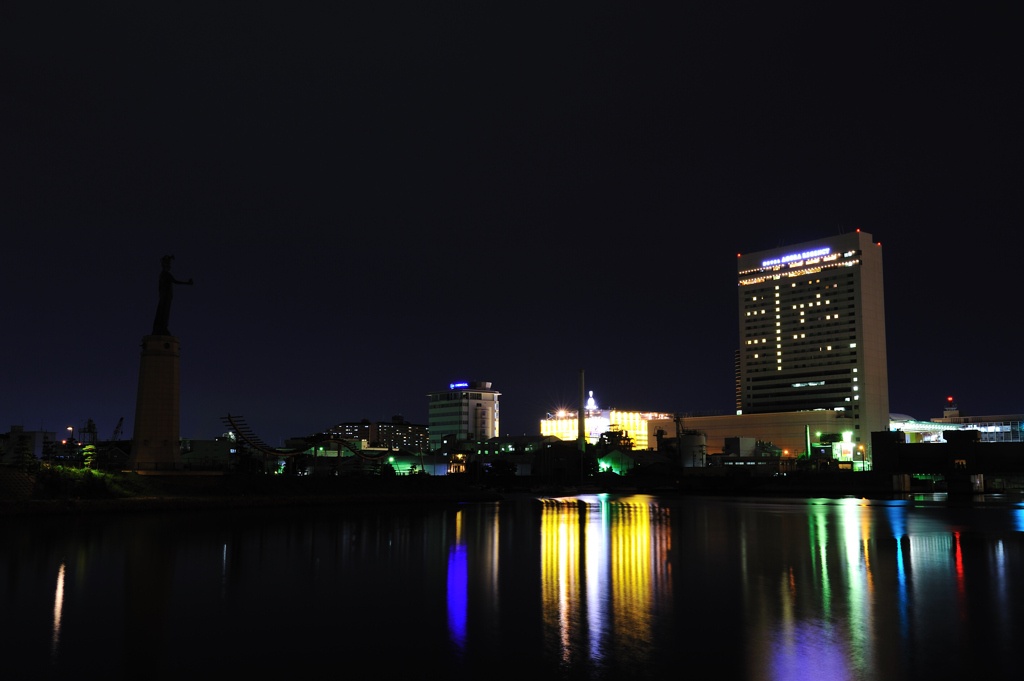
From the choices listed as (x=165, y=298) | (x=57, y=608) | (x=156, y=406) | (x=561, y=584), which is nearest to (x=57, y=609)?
(x=57, y=608)

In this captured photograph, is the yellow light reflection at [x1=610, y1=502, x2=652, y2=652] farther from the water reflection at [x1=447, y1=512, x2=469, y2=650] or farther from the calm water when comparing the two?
the water reflection at [x1=447, y1=512, x2=469, y2=650]

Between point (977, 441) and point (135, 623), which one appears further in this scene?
point (977, 441)

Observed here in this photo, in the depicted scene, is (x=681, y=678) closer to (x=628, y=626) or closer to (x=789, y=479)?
(x=628, y=626)

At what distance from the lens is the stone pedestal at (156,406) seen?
62.2 m

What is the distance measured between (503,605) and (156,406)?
1899 inches

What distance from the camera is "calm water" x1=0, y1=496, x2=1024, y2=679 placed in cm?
1642

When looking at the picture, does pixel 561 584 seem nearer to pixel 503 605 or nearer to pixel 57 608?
pixel 503 605

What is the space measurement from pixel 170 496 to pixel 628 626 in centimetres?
5122

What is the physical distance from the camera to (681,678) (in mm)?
15297

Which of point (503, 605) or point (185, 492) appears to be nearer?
point (503, 605)

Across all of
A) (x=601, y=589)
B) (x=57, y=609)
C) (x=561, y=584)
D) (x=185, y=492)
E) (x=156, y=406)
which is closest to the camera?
(x=57, y=609)

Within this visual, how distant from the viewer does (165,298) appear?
65.6 m

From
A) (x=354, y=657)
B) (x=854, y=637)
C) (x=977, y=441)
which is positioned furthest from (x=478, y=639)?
(x=977, y=441)

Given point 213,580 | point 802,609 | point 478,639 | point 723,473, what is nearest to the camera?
point 478,639
